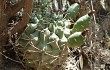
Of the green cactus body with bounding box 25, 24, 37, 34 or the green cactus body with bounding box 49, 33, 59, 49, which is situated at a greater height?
the green cactus body with bounding box 25, 24, 37, 34

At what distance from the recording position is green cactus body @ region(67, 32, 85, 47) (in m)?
1.27

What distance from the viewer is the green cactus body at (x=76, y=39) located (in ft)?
4.16

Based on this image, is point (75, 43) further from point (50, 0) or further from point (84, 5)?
point (84, 5)

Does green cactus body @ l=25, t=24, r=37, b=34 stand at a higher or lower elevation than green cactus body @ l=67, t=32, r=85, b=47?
higher

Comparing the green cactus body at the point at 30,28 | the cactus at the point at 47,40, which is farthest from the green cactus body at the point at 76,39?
the green cactus body at the point at 30,28

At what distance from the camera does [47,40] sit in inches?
52.2

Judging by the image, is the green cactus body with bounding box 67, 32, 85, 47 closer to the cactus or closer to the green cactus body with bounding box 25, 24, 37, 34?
the cactus

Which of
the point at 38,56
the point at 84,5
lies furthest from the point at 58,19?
the point at 84,5

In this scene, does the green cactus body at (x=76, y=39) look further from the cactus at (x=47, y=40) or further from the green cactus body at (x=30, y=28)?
the green cactus body at (x=30, y=28)

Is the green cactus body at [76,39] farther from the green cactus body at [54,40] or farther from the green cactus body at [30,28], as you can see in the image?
the green cactus body at [30,28]

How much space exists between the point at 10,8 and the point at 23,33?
5.1 inches

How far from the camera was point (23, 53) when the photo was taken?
4.54 feet

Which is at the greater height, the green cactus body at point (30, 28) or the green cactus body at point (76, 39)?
the green cactus body at point (30, 28)

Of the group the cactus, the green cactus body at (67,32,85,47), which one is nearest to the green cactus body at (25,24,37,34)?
the cactus
